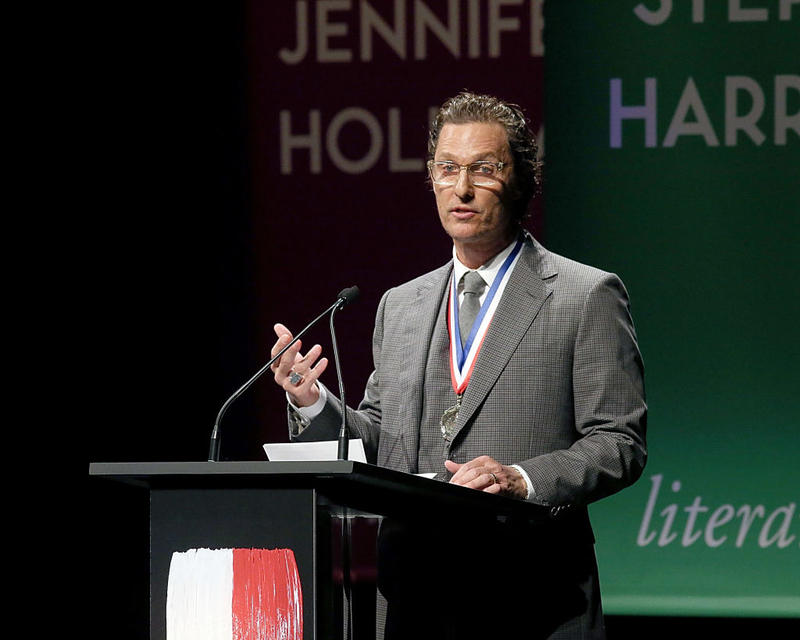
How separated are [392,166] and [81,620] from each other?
2.14 meters

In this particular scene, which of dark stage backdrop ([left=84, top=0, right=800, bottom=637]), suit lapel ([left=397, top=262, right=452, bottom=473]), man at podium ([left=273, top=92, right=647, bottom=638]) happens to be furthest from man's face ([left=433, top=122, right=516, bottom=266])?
dark stage backdrop ([left=84, top=0, right=800, bottom=637])

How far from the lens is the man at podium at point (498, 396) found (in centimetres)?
194

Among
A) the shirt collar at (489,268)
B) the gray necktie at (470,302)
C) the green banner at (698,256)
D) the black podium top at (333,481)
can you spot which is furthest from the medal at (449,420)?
the green banner at (698,256)

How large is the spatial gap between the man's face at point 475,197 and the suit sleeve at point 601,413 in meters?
0.24

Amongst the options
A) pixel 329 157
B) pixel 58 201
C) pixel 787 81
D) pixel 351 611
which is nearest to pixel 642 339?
pixel 787 81

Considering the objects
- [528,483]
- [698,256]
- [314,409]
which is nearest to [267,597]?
[528,483]

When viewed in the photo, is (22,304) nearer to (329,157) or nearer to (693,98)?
(329,157)

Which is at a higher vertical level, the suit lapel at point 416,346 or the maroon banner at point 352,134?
the maroon banner at point 352,134

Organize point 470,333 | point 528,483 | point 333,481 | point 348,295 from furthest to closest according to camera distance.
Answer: point 470,333 < point 348,295 < point 528,483 < point 333,481

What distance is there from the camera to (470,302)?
233 cm

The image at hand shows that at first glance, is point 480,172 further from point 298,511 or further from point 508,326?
point 298,511

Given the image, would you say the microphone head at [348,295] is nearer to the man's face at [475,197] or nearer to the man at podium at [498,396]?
the man at podium at [498,396]

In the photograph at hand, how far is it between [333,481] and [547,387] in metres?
0.74

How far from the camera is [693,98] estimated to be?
15.0ft
